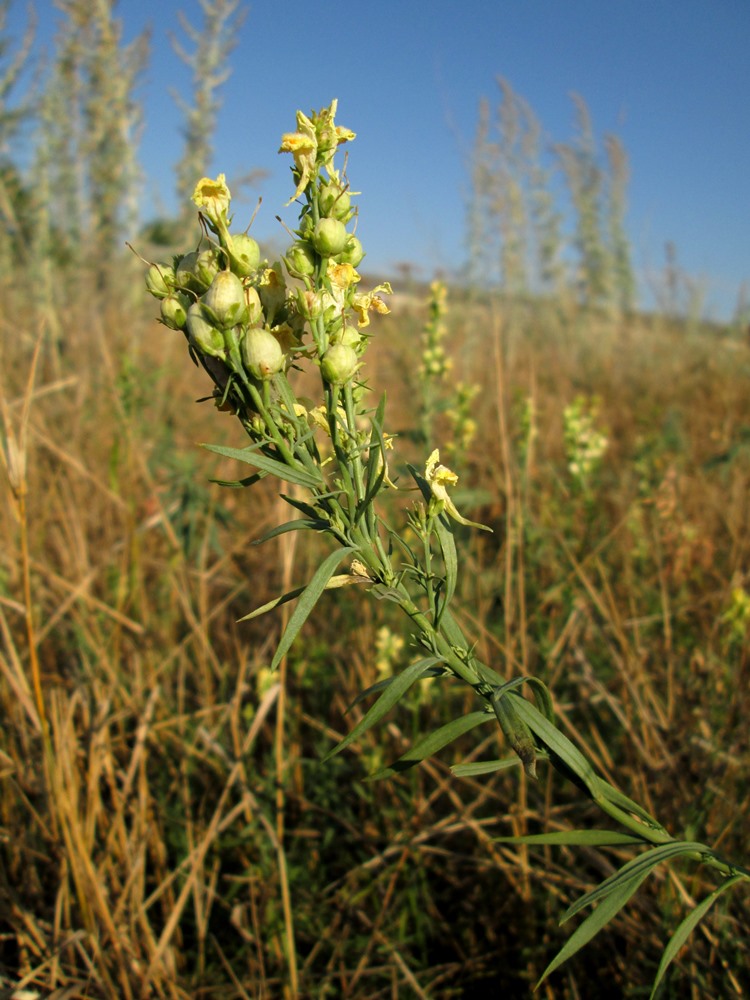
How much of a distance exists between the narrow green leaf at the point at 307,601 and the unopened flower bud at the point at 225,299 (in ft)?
0.78

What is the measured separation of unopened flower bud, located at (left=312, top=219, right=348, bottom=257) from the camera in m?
0.68

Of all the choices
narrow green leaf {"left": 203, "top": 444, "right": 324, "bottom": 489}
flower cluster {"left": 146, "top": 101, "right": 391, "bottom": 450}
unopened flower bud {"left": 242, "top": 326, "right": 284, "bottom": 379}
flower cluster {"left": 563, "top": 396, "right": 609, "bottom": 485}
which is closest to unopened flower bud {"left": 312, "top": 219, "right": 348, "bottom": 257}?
flower cluster {"left": 146, "top": 101, "right": 391, "bottom": 450}

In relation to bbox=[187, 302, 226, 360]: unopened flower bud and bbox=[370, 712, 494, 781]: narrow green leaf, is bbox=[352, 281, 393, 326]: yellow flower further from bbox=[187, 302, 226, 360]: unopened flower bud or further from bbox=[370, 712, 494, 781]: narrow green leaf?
bbox=[370, 712, 494, 781]: narrow green leaf

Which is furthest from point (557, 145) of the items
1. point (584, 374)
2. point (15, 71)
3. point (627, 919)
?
point (627, 919)

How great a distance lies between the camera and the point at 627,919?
134 cm

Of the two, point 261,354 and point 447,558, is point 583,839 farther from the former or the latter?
point 261,354

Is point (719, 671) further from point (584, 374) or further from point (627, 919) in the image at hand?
point (584, 374)

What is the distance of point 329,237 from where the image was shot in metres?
0.68

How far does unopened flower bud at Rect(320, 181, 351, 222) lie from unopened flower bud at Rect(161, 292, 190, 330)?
0.54ft

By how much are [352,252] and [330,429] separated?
0.19 meters

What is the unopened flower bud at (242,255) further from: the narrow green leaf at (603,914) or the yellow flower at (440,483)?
the narrow green leaf at (603,914)

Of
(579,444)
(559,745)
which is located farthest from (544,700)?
(579,444)

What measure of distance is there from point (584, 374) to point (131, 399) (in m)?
4.67

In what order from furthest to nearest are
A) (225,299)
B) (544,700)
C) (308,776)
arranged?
(308,776) → (544,700) → (225,299)
